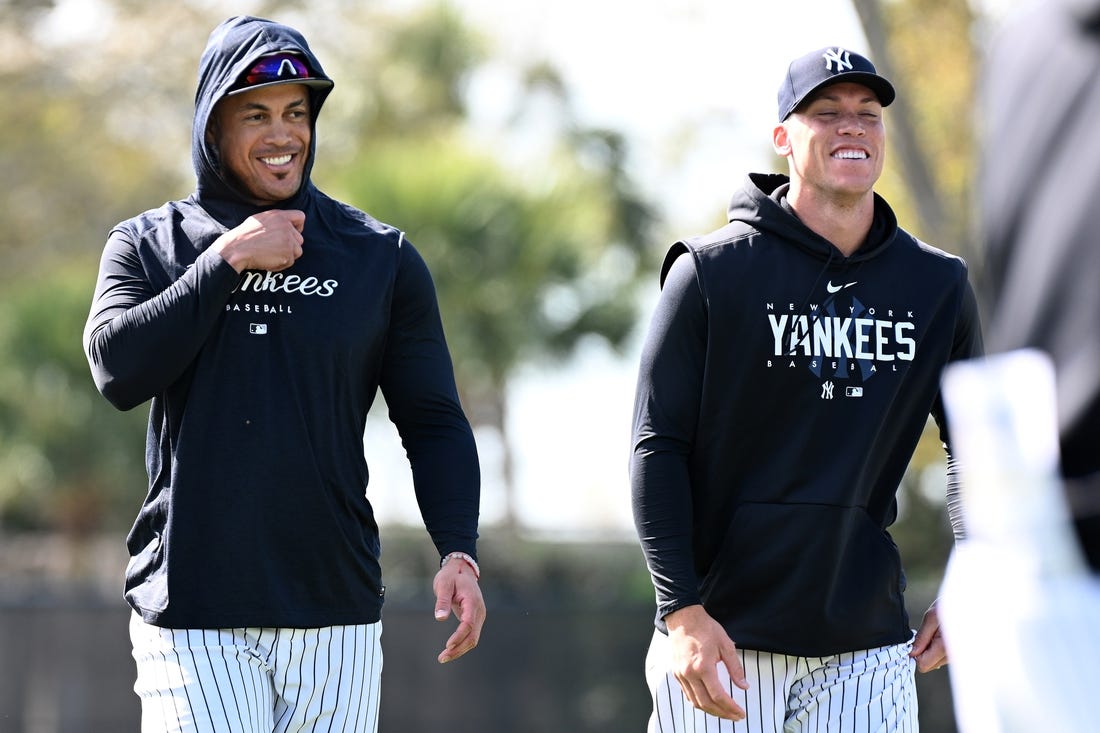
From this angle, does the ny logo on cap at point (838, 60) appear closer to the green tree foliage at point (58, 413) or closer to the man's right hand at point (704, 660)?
the man's right hand at point (704, 660)

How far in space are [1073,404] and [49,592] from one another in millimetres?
18462

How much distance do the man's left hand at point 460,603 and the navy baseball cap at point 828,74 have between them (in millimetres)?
1526

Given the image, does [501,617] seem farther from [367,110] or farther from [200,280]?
[367,110]

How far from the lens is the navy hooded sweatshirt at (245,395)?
3980mm

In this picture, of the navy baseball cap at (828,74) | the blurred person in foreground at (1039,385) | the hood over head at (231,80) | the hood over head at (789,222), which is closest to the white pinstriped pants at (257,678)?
the hood over head at (231,80)

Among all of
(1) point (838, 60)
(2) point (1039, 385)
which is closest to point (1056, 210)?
(2) point (1039, 385)

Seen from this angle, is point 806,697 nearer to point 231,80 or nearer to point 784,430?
point 784,430

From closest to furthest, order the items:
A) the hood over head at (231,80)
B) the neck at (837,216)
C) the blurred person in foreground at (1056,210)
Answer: the blurred person in foreground at (1056,210)
the hood over head at (231,80)
the neck at (837,216)

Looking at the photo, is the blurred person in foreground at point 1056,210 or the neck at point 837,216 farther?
the neck at point 837,216

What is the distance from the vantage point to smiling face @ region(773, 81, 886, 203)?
4.34m

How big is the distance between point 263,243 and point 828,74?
60.5 inches

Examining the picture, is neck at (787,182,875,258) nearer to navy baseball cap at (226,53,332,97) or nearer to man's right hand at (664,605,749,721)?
man's right hand at (664,605,749,721)

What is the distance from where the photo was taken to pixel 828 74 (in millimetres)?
4293

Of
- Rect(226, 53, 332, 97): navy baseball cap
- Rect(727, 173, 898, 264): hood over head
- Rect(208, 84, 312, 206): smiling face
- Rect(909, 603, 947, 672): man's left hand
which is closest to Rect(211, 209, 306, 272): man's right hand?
Rect(208, 84, 312, 206): smiling face
